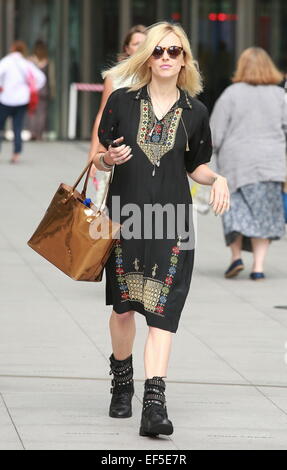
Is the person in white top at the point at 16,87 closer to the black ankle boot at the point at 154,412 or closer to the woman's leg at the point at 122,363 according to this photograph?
the woman's leg at the point at 122,363

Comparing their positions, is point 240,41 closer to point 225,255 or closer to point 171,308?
point 225,255

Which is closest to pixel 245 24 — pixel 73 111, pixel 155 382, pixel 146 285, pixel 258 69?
pixel 73 111

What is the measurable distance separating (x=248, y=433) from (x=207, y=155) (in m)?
1.26

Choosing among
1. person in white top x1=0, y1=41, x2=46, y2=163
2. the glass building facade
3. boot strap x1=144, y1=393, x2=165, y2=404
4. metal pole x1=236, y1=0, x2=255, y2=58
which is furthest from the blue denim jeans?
boot strap x1=144, y1=393, x2=165, y2=404

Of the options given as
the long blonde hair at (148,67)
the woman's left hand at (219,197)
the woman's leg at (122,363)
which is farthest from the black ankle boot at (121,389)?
the long blonde hair at (148,67)

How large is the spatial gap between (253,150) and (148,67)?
4472 millimetres

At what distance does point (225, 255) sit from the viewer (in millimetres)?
11641

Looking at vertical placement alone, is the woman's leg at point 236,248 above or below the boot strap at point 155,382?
below

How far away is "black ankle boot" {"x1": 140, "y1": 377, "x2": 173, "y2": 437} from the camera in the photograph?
545cm

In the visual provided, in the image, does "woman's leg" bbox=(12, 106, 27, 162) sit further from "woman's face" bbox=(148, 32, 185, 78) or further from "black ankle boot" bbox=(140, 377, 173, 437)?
"black ankle boot" bbox=(140, 377, 173, 437)

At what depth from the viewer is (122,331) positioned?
5871 millimetres

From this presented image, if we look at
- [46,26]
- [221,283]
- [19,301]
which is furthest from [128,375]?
[46,26]

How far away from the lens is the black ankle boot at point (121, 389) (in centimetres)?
588

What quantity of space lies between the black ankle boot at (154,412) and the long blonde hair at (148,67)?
1323 millimetres
